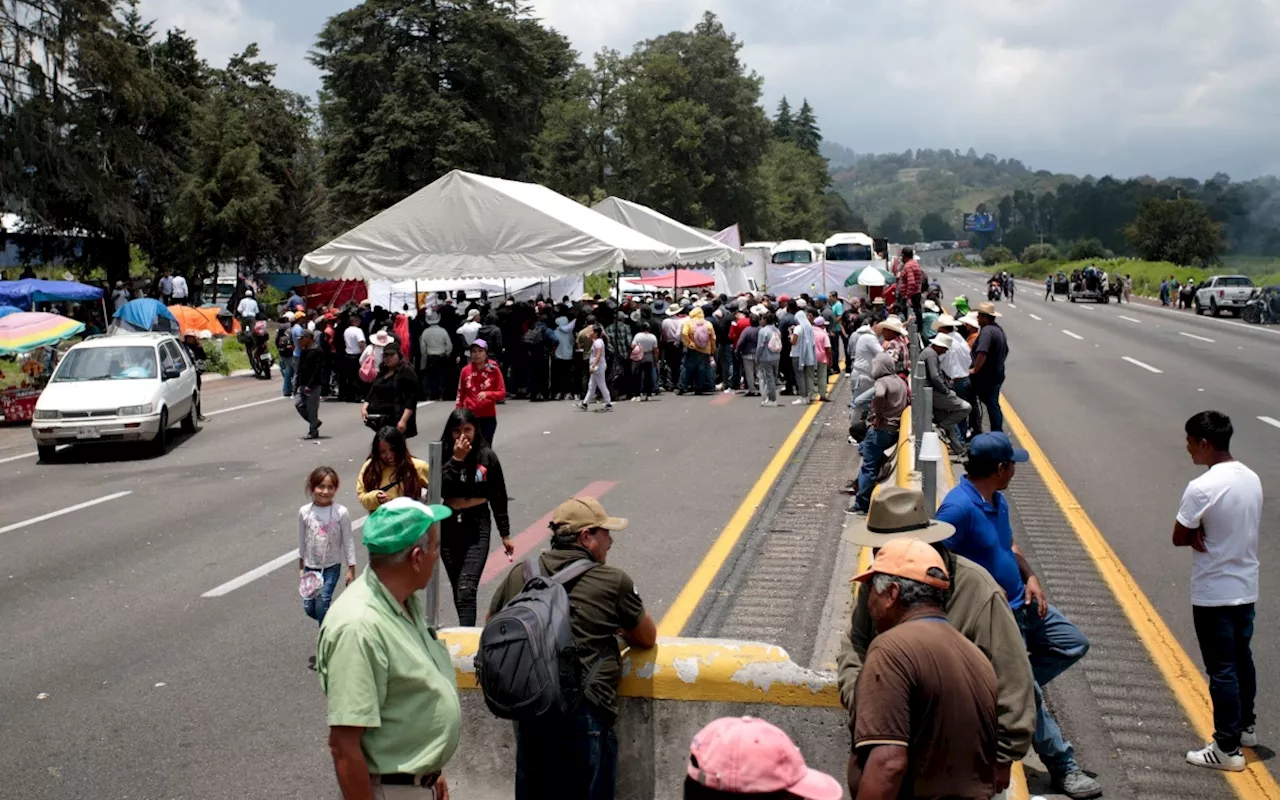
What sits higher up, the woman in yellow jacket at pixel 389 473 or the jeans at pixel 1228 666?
the woman in yellow jacket at pixel 389 473

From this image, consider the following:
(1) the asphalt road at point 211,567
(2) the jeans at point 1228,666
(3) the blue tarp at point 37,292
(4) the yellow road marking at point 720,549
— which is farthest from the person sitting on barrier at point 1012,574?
(3) the blue tarp at point 37,292

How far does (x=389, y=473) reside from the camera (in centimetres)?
780

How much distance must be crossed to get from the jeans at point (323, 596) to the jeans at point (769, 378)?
47.6 feet

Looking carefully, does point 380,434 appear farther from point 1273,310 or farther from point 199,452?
point 1273,310

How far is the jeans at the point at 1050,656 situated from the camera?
Result: 18.3 ft

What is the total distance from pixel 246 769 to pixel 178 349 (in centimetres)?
1440

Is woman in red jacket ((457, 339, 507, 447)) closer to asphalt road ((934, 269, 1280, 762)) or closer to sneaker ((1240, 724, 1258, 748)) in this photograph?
asphalt road ((934, 269, 1280, 762))

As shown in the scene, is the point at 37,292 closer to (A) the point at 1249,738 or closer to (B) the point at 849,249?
(A) the point at 1249,738

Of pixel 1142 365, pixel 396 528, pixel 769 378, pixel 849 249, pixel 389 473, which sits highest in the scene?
pixel 849 249

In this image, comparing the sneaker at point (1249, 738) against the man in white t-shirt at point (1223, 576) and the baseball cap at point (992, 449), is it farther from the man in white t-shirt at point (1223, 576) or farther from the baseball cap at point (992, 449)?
the baseball cap at point (992, 449)

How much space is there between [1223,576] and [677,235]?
75.2 feet

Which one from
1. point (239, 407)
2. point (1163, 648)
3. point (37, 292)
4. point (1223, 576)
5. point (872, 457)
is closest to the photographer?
point (1223, 576)

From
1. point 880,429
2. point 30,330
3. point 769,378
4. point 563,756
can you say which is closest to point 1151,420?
point 769,378

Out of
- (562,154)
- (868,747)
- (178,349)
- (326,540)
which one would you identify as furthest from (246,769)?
(562,154)
